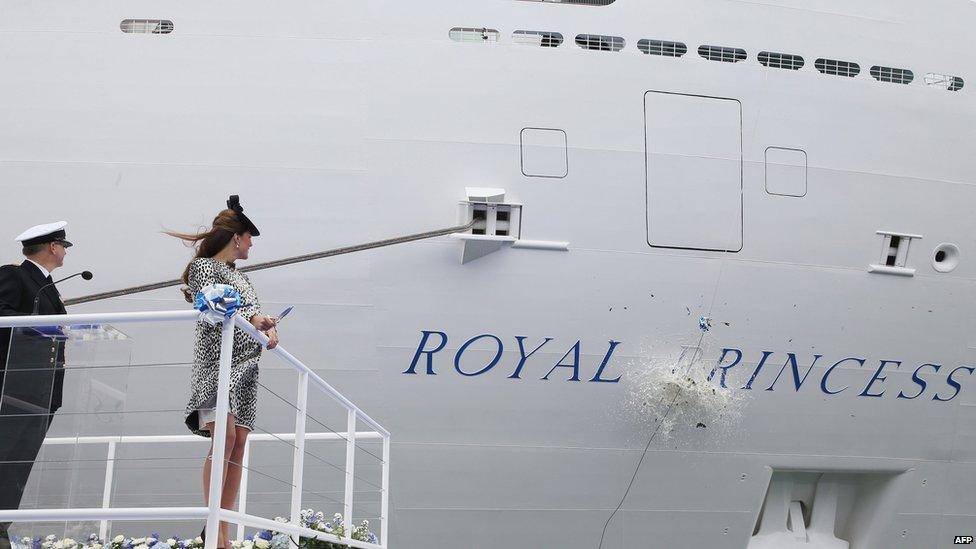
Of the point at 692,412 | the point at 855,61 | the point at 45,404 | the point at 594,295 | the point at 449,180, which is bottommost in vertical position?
the point at 45,404

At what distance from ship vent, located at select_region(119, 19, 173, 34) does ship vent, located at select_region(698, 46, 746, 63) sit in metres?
3.46

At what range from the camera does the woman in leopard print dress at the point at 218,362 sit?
147 inches

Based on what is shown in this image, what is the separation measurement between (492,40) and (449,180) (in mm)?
970

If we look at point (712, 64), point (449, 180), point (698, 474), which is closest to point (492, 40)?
point (449, 180)

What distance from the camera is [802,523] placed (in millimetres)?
7488

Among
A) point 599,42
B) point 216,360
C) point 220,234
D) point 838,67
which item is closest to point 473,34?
point 599,42

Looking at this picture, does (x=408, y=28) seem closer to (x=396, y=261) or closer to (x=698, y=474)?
(x=396, y=261)

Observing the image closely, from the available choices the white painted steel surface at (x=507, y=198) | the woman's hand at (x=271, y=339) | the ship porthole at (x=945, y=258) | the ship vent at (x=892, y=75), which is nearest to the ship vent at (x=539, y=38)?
the white painted steel surface at (x=507, y=198)

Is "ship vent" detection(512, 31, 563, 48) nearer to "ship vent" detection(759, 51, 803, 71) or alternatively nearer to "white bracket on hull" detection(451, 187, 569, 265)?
"white bracket on hull" detection(451, 187, 569, 265)

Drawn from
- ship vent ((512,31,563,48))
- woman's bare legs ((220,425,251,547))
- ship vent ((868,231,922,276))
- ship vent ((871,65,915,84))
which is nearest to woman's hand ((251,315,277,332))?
woman's bare legs ((220,425,251,547))

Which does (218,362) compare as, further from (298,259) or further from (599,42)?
(599,42)

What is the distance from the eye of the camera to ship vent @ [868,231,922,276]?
7207mm

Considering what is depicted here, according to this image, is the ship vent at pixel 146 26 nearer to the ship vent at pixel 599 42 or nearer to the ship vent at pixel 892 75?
the ship vent at pixel 599 42

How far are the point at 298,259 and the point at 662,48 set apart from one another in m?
2.76
